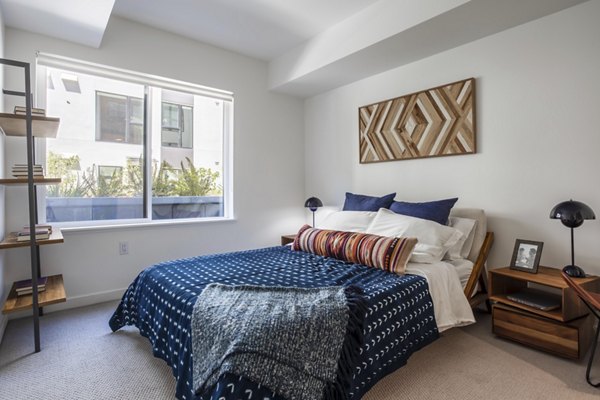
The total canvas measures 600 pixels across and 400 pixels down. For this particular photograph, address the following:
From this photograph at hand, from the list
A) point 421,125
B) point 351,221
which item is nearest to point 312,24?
point 421,125

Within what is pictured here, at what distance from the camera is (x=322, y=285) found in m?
1.82

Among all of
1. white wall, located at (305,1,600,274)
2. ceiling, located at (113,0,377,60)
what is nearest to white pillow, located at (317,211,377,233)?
white wall, located at (305,1,600,274)

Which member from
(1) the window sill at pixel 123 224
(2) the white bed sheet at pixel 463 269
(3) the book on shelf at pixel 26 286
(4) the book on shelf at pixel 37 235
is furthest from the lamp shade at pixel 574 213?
(3) the book on shelf at pixel 26 286

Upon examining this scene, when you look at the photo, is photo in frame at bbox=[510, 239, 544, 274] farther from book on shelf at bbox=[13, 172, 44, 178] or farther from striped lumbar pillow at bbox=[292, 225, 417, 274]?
book on shelf at bbox=[13, 172, 44, 178]

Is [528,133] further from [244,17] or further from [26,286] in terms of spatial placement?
[26,286]

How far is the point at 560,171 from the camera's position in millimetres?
2270

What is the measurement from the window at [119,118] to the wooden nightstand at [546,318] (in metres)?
3.38

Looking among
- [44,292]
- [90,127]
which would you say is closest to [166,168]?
[90,127]

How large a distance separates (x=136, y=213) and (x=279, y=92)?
7.18 feet

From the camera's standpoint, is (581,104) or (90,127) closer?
(581,104)

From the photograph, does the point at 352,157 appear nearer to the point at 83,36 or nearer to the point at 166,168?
the point at 166,168

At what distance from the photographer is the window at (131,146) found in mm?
2838

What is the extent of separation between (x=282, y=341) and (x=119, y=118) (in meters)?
2.89

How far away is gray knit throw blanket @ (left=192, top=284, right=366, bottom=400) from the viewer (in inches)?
45.8
